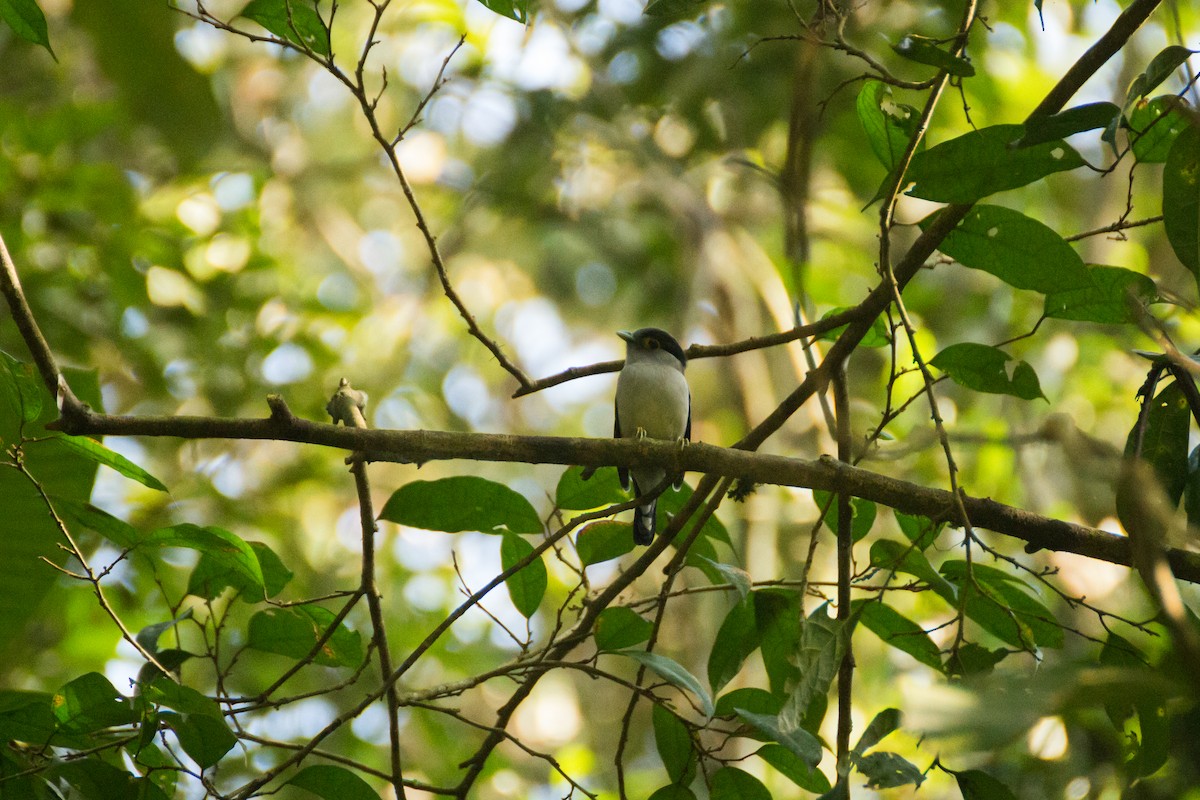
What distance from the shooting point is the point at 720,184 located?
7.55 metres

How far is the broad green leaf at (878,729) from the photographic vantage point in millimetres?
1928

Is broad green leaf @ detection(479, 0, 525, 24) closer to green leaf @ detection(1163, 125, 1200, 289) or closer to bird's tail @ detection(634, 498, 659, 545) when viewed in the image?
green leaf @ detection(1163, 125, 1200, 289)

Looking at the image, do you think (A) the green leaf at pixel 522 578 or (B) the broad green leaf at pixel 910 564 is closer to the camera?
(B) the broad green leaf at pixel 910 564

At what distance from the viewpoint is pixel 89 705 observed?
210cm

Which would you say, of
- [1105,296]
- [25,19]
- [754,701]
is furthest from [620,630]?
[25,19]

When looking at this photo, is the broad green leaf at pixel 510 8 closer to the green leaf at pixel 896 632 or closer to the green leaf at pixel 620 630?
the green leaf at pixel 620 630

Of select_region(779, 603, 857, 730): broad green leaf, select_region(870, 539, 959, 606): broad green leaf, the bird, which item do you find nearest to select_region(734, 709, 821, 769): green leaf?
select_region(779, 603, 857, 730): broad green leaf

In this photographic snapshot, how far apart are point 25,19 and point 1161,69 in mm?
2327

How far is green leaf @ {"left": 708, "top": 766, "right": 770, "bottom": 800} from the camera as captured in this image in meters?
2.33

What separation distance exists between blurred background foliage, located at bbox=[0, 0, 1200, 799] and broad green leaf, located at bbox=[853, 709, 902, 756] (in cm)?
24

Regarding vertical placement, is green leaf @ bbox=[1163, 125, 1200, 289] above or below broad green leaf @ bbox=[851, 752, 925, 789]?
above

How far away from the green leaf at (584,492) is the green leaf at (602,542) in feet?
0.22

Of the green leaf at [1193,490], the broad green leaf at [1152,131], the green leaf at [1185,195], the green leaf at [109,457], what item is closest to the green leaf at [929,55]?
the green leaf at [1185,195]

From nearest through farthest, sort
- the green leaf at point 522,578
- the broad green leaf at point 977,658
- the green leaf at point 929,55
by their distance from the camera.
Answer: the green leaf at point 929,55
the broad green leaf at point 977,658
the green leaf at point 522,578
